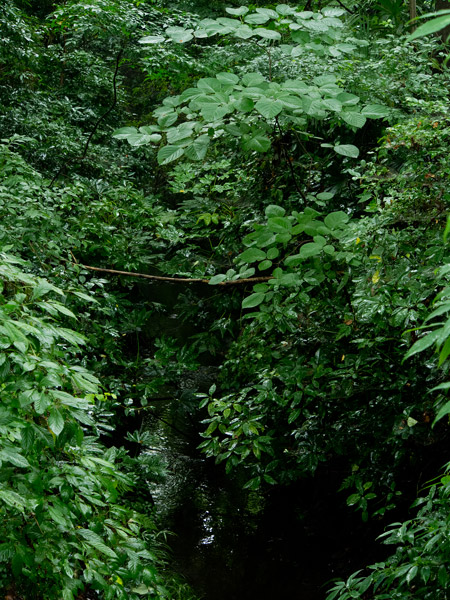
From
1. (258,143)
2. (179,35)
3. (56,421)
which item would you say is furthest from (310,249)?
(56,421)

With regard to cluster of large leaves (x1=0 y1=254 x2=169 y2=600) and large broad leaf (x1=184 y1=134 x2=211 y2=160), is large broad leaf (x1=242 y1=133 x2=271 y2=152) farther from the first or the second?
cluster of large leaves (x1=0 y1=254 x2=169 y2=600)

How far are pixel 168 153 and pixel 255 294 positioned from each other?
2.43 ft

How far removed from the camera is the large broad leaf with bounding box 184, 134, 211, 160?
2312 millimetres

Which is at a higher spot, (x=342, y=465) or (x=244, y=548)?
(x=342, y=465)

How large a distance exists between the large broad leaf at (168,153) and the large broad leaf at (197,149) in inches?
1.4

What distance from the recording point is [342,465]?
396cm

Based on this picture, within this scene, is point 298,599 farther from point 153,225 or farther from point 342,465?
point 153,225

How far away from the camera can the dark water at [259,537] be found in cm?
397

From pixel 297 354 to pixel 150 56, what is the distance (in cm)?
361

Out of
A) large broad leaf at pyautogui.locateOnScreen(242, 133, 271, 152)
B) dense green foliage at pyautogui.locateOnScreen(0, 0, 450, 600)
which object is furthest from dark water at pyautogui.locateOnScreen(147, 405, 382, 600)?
large broad leaf at pyautogui.locateOnScreen(242, 133, 271, 152)

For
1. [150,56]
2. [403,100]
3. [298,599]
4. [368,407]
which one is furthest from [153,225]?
[298,599]

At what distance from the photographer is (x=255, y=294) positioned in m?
2.67

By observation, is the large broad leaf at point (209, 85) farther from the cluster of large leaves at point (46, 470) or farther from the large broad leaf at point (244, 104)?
the cluster of large leaves at point (46, 470)

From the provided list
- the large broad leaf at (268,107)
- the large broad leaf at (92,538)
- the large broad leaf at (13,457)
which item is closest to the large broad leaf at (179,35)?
the large broad leaf at (268,107)
